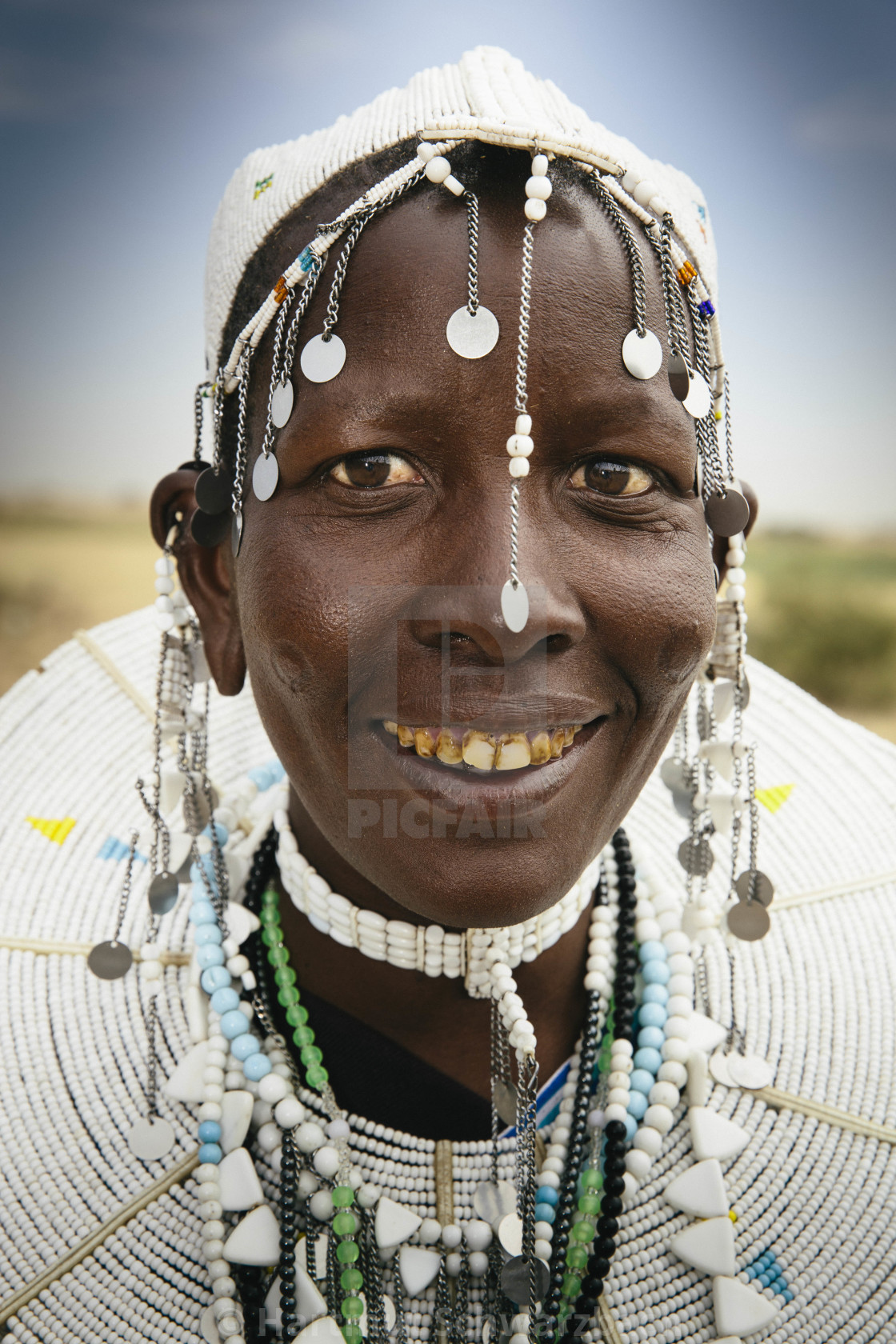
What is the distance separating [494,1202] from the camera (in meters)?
1.70

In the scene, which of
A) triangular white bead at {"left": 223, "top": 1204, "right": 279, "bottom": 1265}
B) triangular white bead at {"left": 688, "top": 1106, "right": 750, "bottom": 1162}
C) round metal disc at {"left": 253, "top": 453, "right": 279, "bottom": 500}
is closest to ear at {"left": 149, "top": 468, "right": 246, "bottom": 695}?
round metal disc at {"left": 253, "top": 453, "right": 279, "bottom": 500}

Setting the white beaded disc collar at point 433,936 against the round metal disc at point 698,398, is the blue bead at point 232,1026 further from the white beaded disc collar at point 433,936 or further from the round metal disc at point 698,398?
the round metal disc at point 698,398

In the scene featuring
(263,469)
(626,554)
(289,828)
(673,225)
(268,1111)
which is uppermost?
(673,225)

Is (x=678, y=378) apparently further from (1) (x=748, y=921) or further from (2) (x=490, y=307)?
(1) (x=748, y=921)

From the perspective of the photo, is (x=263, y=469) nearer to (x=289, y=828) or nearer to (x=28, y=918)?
(x=289, y=828)

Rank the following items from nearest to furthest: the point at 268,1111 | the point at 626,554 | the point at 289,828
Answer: the point at 626,554 < the point at 268,1111 < the point at 289,828

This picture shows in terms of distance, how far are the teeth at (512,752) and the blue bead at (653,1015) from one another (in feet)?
2.49

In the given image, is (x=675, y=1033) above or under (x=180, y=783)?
under

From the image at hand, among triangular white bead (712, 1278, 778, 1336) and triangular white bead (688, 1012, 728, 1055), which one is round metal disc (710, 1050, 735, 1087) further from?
triangular white bead (712, 1278, 778, 1336)

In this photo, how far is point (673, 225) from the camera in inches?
64.2

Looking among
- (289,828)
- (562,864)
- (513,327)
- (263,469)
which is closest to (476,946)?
(562,864)

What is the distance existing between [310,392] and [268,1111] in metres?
1.25

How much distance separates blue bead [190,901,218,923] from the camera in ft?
6.40

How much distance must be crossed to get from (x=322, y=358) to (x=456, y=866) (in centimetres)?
77
